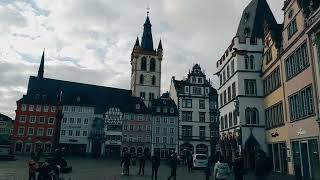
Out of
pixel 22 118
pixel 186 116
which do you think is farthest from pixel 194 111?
pixel 22 118

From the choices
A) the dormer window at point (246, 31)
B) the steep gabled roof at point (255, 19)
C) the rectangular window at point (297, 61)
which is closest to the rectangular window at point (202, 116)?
the steep gabled roof at point (255, 19)

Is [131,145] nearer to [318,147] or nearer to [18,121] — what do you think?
[18,121]

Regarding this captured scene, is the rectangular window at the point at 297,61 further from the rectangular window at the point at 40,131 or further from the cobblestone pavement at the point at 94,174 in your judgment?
the rectangular window at the point at 40,131

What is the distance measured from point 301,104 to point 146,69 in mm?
67385

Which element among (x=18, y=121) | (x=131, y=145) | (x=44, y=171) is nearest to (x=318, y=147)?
(x=44, y=171)

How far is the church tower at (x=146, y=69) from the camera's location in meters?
86.6

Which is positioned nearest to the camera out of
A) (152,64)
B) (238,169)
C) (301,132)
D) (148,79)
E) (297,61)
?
(238,169)

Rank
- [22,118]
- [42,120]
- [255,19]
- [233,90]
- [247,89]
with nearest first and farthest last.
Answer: [247,89], [233,90], [255,19], [22,118], [42,120]

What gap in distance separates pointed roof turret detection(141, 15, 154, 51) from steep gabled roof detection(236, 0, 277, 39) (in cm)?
5105

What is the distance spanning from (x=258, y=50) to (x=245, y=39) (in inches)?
81.2

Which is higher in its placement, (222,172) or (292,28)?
(292,28)

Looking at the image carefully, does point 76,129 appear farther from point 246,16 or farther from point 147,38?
point 246,16

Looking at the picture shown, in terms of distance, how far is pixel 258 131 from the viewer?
35.2 metres

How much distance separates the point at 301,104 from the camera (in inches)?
964
